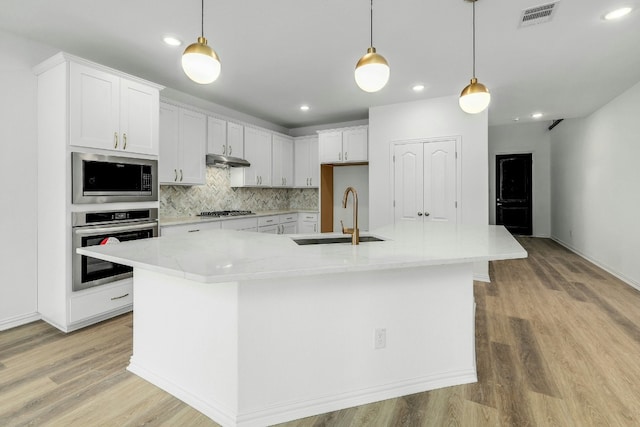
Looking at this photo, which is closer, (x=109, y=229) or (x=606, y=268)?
(x=109, y=229)

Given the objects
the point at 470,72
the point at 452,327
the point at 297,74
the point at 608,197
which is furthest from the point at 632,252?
the point at 297,74

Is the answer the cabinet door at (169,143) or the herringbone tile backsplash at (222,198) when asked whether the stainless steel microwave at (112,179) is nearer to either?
the cabinet door at (169,143)

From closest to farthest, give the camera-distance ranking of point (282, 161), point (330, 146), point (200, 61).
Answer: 1. point (200, 61)
2. point (330, 146)
3. point (282, 161)

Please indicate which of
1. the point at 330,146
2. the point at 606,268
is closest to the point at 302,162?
the point at 330,146

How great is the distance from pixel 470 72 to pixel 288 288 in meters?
3.39

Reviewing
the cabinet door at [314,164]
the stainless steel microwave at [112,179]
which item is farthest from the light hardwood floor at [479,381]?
the cabinet door at [314,164]

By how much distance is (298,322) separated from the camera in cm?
170

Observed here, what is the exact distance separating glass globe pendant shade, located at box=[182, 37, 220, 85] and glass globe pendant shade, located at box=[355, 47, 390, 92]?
850mm

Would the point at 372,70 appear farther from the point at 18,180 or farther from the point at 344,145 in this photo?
the point at 344,145

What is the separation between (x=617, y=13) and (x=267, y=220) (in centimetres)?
450

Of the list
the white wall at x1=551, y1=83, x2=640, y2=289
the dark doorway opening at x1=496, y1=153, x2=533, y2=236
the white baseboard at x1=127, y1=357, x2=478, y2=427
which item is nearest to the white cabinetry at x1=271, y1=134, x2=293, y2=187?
the white baseboard at x1=127, y1=357, x2=478, y2=427

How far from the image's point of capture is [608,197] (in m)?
4.97

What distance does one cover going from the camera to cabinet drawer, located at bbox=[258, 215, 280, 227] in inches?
202

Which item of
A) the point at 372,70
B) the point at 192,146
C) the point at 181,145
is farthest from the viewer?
the point at 192,146
